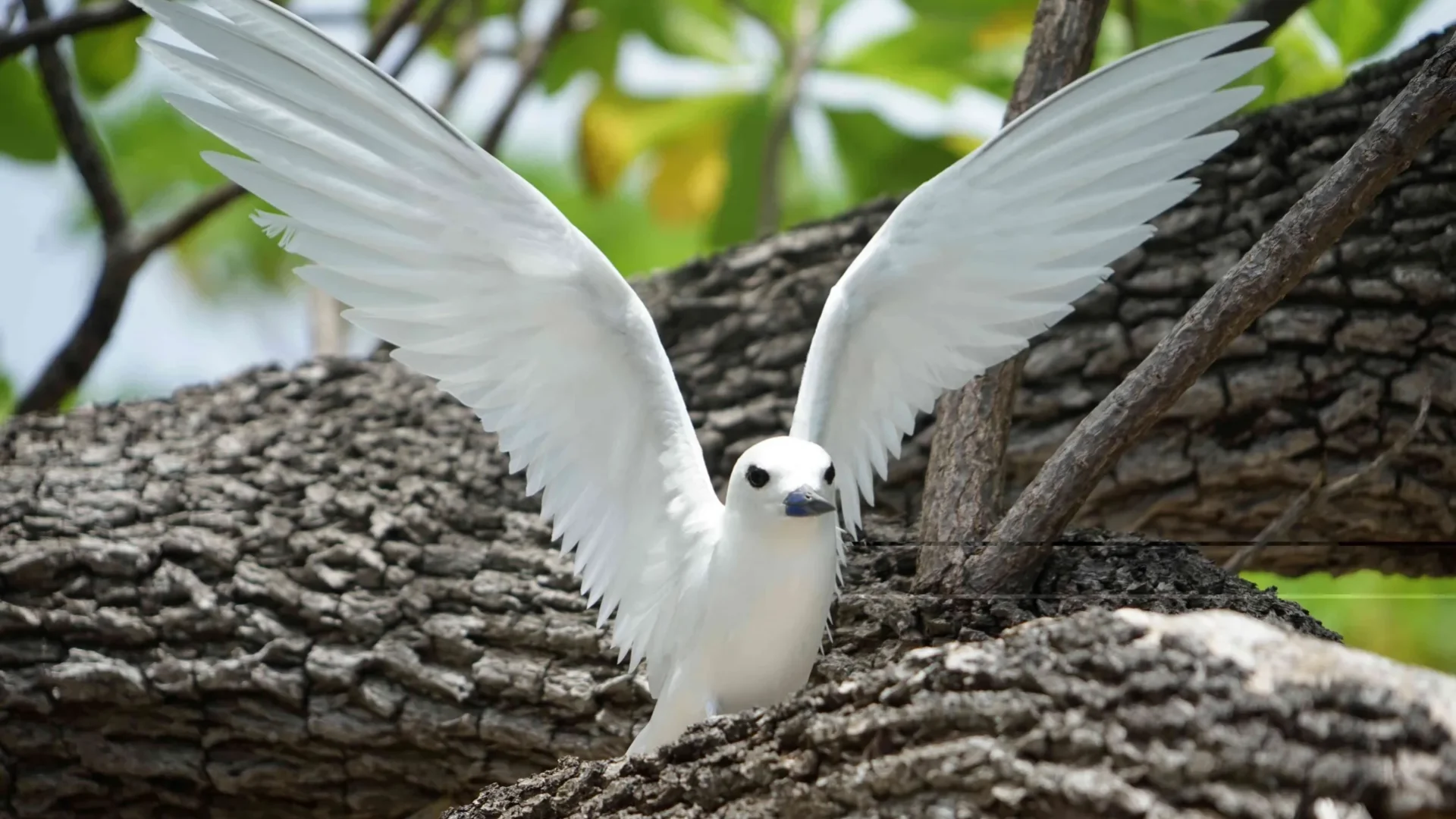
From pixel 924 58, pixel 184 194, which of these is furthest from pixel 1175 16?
pixel 184 194

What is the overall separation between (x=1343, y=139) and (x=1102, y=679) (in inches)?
43.0

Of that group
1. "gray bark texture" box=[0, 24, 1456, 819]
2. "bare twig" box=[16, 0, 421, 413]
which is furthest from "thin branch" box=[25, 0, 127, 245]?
"gray bark texture" box=[0, 24, 1456, 819]

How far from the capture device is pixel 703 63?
2994 millimetres

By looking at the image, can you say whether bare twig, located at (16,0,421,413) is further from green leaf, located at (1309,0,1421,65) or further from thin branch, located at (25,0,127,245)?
green leaf, located at (1309,0,1421,65)

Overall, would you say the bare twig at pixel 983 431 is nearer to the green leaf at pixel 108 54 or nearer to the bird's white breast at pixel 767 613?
the bird's white breast at pixel 767 613

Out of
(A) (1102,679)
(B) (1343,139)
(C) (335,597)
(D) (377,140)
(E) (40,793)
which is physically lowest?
(E) (40,793)

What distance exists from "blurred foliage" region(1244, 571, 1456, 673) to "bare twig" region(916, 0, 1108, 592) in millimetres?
289

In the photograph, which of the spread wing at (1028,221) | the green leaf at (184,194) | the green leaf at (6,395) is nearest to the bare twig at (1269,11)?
the spread wing at (1028,221)

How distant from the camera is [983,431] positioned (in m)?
1.33

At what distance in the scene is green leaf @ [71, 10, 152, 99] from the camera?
9.00 ft

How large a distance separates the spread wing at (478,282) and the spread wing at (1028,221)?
162mm

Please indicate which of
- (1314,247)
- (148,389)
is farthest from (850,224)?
(148,389)

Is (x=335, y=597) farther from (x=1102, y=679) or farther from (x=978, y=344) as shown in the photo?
(x=1102, y=679)

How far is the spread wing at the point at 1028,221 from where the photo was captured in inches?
44.7
